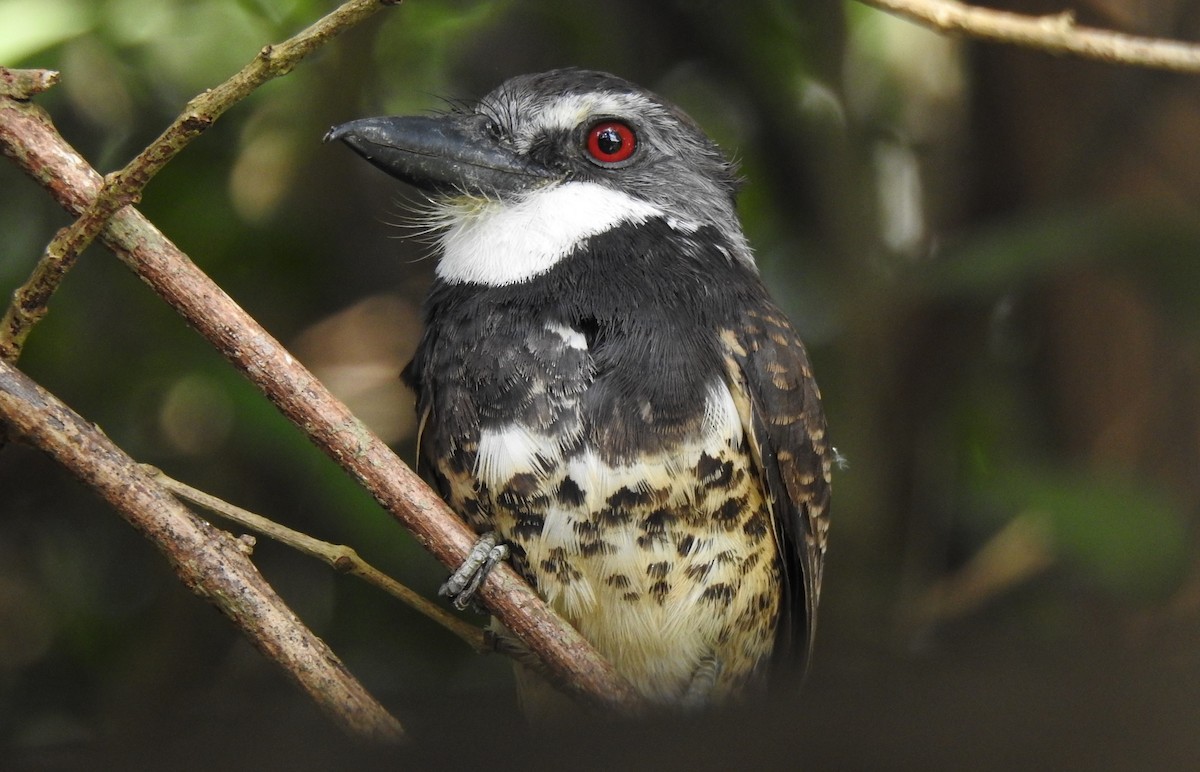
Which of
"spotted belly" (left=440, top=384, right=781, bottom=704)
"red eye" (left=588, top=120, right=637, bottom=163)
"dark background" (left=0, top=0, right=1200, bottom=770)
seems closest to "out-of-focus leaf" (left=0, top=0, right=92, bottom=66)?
"dark background" (left=0, top=0, right=1200, bottom=770)

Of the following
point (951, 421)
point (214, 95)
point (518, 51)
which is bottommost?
point (951, 421)

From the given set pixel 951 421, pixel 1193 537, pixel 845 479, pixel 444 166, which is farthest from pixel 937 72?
pixel 444 166

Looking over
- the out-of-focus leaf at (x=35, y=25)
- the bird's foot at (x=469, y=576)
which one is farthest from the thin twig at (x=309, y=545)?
the out-of-focus leaf at (x=35, y=25)

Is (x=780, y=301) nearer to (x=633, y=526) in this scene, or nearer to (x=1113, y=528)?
(x=1113, y=528)

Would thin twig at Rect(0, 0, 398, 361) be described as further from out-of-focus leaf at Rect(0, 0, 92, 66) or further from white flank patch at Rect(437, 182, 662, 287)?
out-of-focus leaf at Rect(0, 0, 92, 66)

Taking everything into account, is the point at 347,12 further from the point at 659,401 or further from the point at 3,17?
the point at 3,17

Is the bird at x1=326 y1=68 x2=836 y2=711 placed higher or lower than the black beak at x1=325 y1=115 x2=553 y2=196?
lower

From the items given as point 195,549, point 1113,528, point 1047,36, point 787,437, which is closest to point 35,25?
point 195,549
